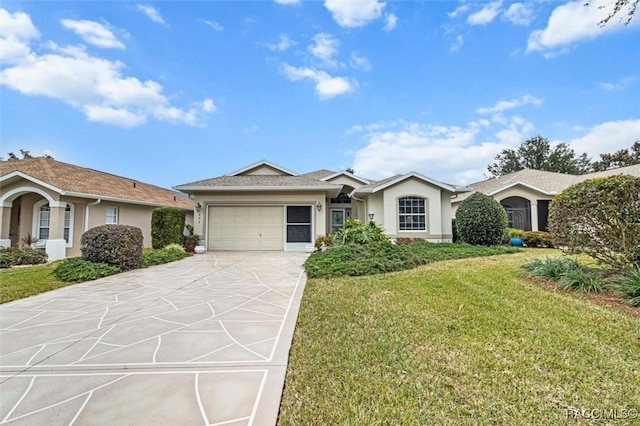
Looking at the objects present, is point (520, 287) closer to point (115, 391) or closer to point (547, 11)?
point (115, 391)

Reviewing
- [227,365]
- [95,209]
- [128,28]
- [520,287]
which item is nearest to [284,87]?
[128,28]

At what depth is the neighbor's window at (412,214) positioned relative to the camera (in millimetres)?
14945

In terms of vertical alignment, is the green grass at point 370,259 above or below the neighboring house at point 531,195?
below

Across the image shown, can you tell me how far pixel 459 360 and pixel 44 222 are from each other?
17721 millimetres

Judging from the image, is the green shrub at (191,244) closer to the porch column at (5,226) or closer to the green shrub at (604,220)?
the porch column at (5,226)

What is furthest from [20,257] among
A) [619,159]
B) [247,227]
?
[619,159]

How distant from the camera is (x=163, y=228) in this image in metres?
13.5

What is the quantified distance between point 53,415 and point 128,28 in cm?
1323

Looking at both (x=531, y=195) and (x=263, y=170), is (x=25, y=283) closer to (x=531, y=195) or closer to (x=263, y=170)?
(x=263, y=170)

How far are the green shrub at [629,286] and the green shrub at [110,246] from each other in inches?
475

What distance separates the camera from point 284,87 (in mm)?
16109

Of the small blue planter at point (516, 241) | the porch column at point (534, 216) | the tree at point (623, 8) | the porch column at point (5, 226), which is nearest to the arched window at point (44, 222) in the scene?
the porch column at point (5, 226)

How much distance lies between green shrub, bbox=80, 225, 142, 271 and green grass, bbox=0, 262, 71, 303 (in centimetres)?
108

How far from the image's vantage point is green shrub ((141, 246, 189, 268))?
10.3 metres
